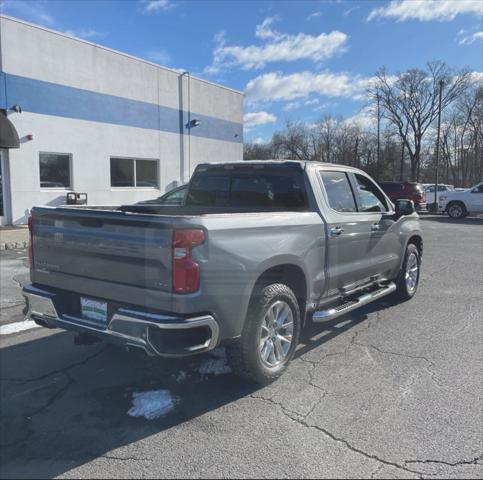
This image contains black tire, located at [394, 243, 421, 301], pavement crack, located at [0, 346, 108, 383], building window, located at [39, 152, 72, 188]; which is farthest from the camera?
building window, located at [39, 152, 72, 188]

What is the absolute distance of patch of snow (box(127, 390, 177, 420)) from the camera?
→ 11.5ft

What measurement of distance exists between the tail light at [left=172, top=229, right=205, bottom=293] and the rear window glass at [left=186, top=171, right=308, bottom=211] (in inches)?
70.0

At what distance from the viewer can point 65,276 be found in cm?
392

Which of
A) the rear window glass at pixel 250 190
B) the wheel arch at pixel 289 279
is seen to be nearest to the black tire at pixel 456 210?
the rear window glass at pixel 250 190

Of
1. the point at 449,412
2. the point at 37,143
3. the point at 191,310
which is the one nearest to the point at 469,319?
the point at 449,412

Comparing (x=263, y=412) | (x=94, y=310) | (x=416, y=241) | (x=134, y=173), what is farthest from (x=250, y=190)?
(x=134, y=173)

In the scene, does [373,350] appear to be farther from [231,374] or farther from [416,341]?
[231,374]

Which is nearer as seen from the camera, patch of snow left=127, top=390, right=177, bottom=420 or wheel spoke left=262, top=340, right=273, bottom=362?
patch of snow left=127, top=390, right=177, bottom=420

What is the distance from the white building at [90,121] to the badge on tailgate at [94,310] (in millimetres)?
11344

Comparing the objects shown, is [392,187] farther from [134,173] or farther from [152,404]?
[152,404]

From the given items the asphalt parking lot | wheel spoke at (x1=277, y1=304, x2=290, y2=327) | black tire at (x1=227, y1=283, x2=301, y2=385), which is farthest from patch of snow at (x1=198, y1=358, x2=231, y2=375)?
wheel spoke at (x1=277, y1=304, x2=290, y2=327)

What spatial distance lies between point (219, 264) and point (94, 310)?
1106mm

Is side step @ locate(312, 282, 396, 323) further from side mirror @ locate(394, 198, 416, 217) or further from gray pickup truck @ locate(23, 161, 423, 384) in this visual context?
side mirror @ locate(394, 198, 416, 217)

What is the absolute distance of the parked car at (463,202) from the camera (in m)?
22.6
